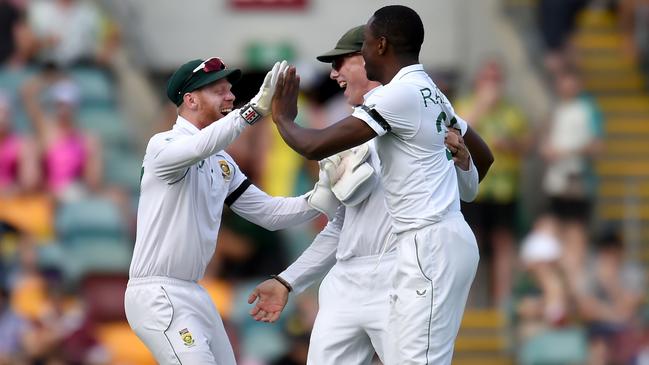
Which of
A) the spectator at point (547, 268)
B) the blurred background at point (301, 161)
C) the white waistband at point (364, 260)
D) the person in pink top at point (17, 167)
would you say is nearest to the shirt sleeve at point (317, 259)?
the white waistband at point (364, 260)

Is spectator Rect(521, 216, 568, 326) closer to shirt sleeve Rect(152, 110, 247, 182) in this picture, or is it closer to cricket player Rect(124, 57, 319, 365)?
cricket player Rect(124, 57, 319, 365)

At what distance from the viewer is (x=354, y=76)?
31.3 ft

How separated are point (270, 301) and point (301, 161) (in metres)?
5.60

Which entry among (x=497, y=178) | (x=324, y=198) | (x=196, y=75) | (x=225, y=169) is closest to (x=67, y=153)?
(x=497, y=178)

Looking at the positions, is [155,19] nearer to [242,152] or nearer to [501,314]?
[242,152]

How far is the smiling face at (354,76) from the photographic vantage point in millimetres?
9523

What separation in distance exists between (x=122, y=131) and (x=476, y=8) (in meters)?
3.72

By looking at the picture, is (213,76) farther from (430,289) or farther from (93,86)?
(93,86)

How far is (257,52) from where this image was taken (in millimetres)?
17375

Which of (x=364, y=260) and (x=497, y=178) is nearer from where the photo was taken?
(x=364, y=260)

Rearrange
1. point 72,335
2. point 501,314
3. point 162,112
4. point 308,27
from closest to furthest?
1. point 72,335
2. point 501,314
3. point 162,112
4. point 308,27

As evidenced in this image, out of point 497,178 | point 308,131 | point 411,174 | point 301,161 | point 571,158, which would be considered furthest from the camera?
point 571,158

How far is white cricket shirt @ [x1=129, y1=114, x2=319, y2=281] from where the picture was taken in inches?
355

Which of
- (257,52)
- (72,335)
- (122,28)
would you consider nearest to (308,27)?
(257,52)
